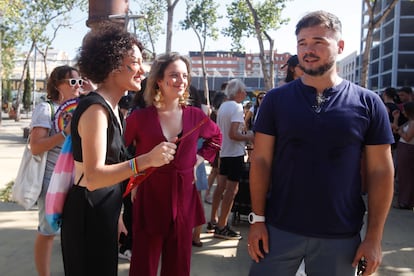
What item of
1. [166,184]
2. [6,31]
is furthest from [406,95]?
[6,31]

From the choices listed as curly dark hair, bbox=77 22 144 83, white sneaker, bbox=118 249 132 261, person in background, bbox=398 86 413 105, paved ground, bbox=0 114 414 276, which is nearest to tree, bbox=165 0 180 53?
person in background, bbox=398 86 413 105

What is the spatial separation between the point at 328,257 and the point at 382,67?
69.9 meters

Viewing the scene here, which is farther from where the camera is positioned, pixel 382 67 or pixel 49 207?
pixel 382 67

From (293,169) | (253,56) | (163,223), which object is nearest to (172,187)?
(163,223)

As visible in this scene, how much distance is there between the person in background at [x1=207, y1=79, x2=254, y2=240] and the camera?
5.13 meters

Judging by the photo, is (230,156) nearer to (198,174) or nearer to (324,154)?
(198,174)

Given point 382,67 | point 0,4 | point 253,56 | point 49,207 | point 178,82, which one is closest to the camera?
point 49,207

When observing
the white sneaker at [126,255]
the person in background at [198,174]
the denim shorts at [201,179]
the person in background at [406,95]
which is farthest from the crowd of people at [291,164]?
the person in background at [406,95]

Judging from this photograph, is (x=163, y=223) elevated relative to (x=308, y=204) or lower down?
lower down

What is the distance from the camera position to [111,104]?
2.20m

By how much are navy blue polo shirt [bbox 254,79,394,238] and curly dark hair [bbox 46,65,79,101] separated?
194 centimetres

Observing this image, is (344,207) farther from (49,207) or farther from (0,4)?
(0,4)

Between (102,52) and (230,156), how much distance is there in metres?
3.29

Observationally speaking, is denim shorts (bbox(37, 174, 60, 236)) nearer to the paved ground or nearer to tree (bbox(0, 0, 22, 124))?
the paved ground
